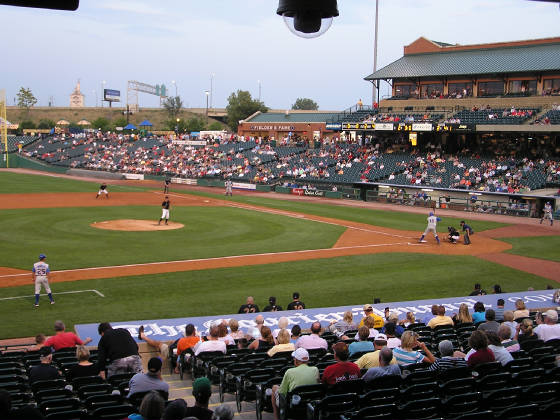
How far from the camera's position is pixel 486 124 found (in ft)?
158

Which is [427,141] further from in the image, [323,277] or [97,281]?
[97,281]

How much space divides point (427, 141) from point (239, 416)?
51.3 metres

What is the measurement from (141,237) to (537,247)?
20.5 m

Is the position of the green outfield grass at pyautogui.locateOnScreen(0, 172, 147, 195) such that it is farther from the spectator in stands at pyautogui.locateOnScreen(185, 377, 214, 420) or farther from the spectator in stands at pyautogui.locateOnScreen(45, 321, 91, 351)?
the spectator in stands at pyautogui.locateOnScreen(185, 377, 214, 420)

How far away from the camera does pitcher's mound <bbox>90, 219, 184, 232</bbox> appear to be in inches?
1228

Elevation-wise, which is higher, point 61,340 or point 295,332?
point 295,332

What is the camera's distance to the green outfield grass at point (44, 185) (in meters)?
51.8

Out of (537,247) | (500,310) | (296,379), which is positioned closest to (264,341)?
(296,379)

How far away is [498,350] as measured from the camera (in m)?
8.16

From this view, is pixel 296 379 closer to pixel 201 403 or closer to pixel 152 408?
pixel 201 403

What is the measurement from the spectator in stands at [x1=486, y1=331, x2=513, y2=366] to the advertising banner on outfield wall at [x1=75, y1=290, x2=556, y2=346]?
596 centimetres

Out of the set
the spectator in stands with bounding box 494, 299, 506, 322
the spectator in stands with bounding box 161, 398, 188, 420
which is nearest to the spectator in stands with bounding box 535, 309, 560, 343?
the spectator in stands with bounding box 494, 299, 506, 322

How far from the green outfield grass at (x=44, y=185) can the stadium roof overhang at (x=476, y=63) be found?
30.7 metres

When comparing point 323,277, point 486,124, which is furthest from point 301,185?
point 323,277
